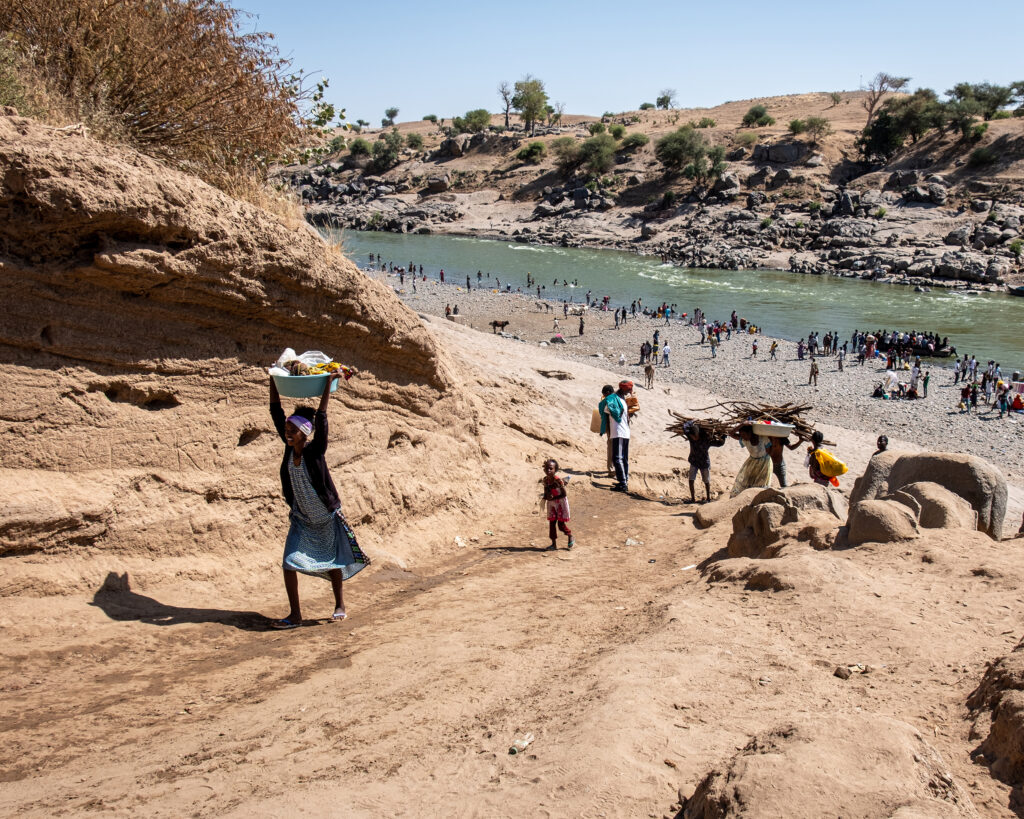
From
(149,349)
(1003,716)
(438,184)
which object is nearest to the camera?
(1003,716)

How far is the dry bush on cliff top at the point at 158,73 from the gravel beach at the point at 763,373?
13.2 m

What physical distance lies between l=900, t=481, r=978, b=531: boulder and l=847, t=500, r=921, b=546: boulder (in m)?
0.30

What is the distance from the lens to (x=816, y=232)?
6725cm

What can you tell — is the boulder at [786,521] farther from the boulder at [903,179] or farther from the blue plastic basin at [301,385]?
the boulder at [903,179]

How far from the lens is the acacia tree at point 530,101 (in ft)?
357

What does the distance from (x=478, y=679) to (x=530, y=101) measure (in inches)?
4458

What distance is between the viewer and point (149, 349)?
641 centimetres

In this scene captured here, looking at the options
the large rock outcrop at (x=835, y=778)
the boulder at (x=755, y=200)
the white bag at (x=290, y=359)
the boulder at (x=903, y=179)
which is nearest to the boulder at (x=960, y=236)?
the boulder at (x=903, y=179)

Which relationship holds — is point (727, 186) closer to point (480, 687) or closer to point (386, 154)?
point (386, 154)

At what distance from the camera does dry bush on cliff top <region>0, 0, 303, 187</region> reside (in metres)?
7.75

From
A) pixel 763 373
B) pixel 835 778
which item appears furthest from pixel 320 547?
pixel 763 373

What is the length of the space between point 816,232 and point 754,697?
229 feet

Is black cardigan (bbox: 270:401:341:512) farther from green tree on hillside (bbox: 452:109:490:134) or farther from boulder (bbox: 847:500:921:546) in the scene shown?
green tree on hillside (bbox: 452:109:490:134)

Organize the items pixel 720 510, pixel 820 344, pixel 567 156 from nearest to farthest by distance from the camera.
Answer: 1. pixel 720 510
2. pixel 820 344
3. pixel 567 156
